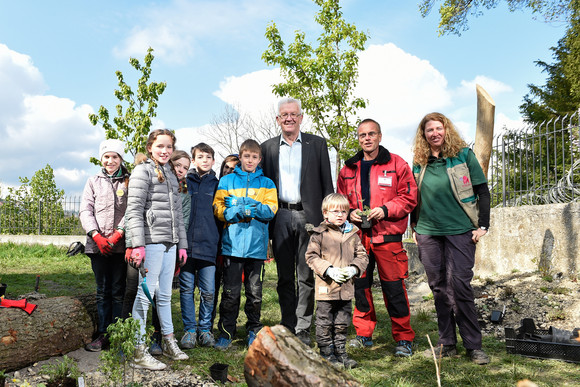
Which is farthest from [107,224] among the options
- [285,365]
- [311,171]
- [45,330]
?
[285,365]

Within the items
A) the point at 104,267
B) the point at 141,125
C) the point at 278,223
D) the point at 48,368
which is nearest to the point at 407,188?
the point at 278,223

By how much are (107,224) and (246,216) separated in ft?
4.52

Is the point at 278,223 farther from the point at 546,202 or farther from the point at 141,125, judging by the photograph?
the point at 141,125

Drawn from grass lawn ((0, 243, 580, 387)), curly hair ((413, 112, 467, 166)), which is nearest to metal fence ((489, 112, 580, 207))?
grass lawn ((0, 243, 580, 387))

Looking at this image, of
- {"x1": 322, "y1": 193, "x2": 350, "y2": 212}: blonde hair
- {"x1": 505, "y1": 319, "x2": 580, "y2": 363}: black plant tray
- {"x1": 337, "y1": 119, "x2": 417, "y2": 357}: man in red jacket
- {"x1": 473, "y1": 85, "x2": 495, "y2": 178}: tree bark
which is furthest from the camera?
{"x1": 473, "y1": 85, "x2": 495, "y2": 178}: tree bark

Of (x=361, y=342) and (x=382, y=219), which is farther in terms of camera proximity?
(x=361, y=342)

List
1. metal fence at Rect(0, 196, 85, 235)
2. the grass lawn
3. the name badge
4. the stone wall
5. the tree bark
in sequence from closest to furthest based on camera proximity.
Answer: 1. the grass lawn
2. the name badge
3. the stone wall
4. the tree bark
5. metal fence at Rect(0, 196, 85, 235)

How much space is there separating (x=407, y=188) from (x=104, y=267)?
3.16 m

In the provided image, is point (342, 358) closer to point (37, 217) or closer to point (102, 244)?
point (102, 244)

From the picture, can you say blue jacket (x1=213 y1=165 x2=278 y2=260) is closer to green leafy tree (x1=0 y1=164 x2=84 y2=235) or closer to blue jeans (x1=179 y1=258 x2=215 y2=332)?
blue jeans (x1=179 y1=258 x2=215 y2=332)

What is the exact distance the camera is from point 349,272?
3791 millimetres

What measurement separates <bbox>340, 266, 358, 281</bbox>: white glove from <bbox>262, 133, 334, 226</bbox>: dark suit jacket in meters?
0.74

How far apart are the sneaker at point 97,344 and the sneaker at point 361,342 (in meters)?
2.51

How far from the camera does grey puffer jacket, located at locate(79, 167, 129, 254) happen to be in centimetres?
429
